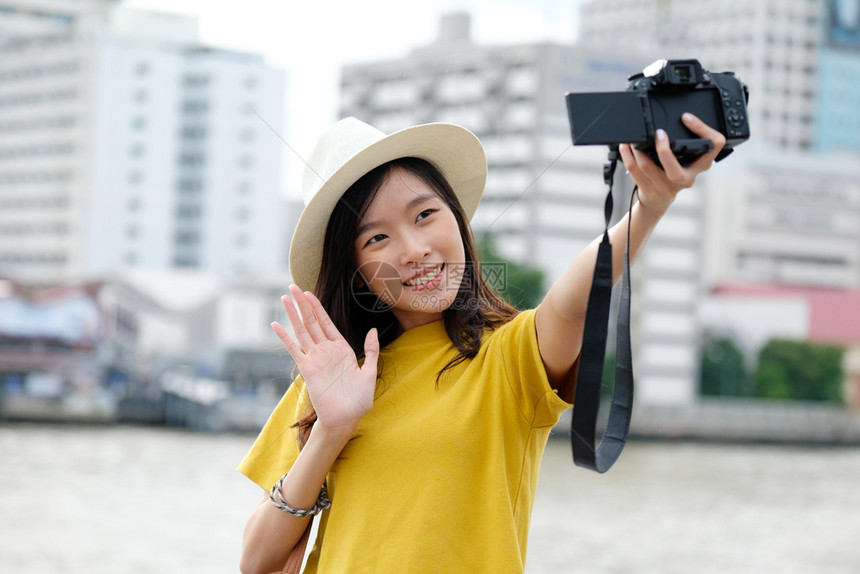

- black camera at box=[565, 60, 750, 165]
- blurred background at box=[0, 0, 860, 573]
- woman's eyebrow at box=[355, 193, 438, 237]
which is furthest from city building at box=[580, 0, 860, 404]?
black camera at box=[565, 60, 750, 165]

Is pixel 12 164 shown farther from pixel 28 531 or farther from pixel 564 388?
pixel 564 388

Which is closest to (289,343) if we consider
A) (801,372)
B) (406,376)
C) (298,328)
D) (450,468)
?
(298,328)

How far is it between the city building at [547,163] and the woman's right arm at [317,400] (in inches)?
1243

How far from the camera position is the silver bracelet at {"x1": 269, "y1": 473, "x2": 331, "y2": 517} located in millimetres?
1337

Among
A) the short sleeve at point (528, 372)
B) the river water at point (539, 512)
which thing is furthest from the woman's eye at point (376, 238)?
the river water at point (539, 512)

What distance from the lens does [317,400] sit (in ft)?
4.19

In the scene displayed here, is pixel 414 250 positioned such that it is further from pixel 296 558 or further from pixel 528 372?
pixel 296 558

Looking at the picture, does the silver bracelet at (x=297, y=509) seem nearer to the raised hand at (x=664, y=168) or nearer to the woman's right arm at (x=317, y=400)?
the woman's right arm at (x=317, y=400)

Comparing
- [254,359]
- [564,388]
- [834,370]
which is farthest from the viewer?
[834,370]

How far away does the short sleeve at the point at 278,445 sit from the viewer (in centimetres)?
143

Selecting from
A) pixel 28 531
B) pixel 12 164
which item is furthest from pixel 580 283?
Result: pixel 12 164

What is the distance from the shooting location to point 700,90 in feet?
3.29

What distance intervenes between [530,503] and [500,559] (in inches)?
5.2

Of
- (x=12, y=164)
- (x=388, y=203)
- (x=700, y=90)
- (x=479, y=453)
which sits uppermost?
(x=700, y=90)
